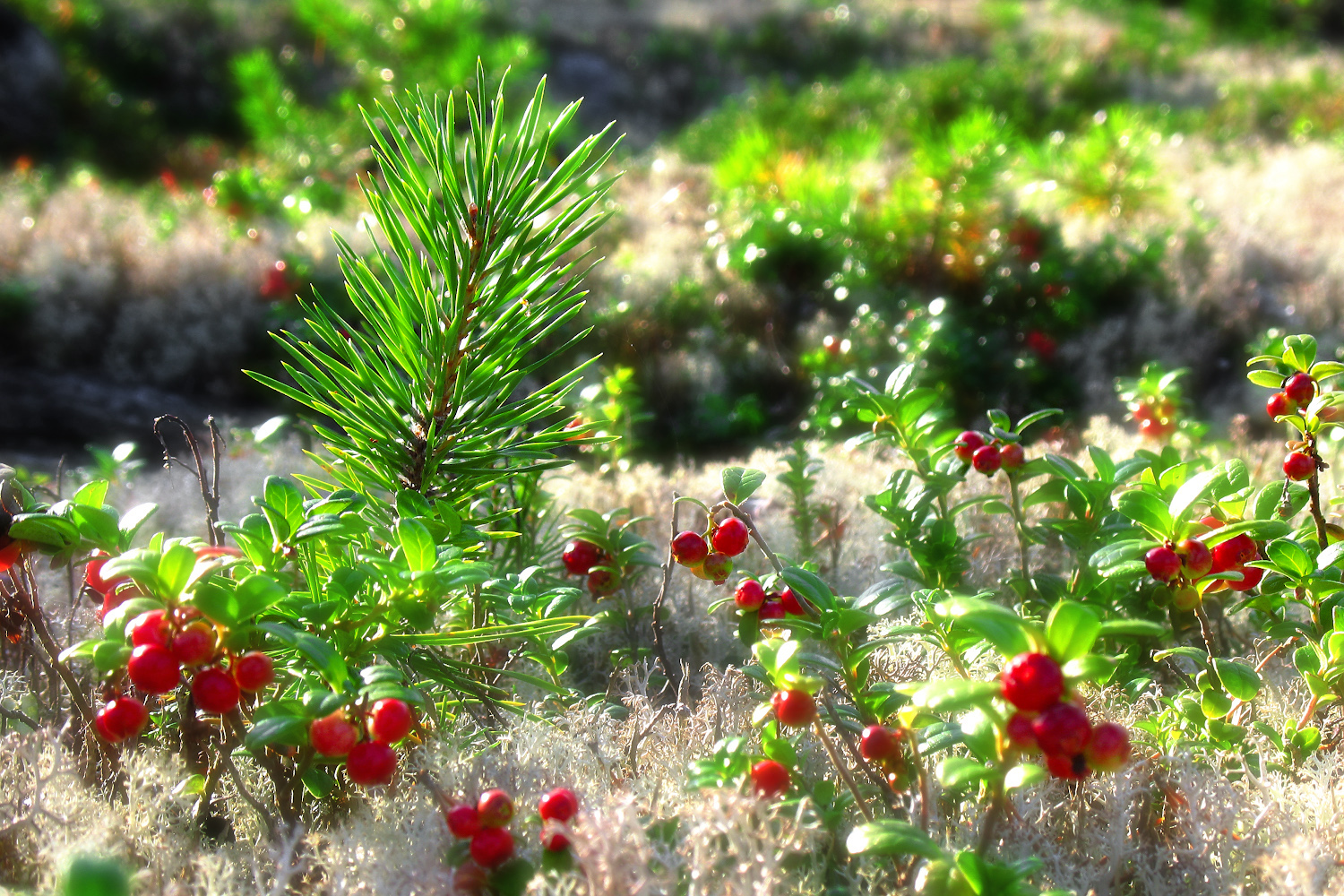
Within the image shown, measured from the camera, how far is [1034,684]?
0.94m

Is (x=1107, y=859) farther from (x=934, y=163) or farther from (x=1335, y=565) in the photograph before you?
(x=934, y=163)

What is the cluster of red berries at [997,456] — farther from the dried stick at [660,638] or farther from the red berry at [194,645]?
the red berry at [194,645]

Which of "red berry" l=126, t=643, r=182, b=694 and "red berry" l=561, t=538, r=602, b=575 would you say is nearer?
"red berry" l=126, t=643, r=182, b=694

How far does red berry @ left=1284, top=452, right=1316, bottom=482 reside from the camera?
1.55 m

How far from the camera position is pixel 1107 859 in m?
1.34

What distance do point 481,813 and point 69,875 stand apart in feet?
1.63

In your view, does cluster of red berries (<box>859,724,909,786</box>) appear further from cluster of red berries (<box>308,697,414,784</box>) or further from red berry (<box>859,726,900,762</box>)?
cluster of red berries (<box>308,697,414,784</box>)

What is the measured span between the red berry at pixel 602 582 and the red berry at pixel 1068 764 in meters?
0.92

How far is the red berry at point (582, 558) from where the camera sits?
1.71 m

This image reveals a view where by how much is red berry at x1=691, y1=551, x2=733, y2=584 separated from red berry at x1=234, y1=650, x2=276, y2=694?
67 centimetres

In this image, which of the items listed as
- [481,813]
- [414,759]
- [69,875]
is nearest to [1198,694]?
[481,813]

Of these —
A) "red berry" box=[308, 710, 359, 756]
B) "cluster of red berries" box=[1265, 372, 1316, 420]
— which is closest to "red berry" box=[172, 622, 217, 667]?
"red berry" box=[308, 710, 359, 756]

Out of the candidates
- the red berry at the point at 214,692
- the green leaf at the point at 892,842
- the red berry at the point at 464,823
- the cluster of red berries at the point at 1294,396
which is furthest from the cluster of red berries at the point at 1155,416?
the red berry at the point at 214,692

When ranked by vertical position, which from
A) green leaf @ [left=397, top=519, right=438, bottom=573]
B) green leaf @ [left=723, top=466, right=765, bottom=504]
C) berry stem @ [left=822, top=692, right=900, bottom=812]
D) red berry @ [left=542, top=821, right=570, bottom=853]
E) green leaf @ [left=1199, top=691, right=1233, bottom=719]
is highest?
green leaf @ [left=397, top=519, right=438, bottom=573]
